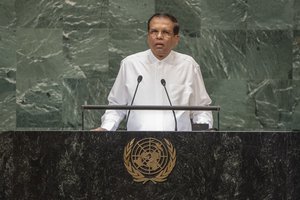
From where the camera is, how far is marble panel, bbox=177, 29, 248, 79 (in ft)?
26.8

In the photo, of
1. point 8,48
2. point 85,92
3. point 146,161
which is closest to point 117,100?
point 146,161

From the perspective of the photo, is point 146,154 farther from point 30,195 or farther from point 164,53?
point 164,53

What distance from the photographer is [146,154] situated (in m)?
4.65

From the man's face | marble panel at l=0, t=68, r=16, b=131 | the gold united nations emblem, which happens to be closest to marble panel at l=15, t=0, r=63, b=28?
marble panel at l=0, t=68, r=16, b=131

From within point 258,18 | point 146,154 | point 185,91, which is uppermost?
point 258,18

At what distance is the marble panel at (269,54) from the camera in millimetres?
8180

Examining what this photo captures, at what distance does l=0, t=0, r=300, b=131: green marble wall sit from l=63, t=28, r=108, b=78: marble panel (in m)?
0.01

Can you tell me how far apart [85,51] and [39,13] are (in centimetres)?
68

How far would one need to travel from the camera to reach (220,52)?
8203 mm

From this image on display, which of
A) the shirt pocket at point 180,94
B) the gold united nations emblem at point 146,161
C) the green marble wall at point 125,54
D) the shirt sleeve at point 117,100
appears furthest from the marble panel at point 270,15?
the gold united nations emblem at point 146,161

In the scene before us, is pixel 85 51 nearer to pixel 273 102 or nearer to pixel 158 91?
pixel 158 91

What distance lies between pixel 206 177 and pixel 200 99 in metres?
1.78

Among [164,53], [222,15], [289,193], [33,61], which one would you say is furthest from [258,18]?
[289,193]

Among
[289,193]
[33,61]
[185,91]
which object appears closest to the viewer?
[289,193]
